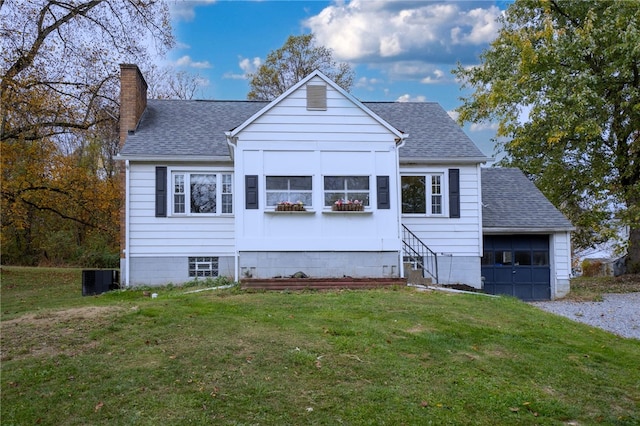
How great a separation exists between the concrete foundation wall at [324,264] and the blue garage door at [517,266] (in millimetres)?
4772

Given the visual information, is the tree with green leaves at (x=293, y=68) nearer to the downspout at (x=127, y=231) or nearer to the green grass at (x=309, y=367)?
the downspout at (x=127, y=231)

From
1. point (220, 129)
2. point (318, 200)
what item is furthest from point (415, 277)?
point (220, 129)

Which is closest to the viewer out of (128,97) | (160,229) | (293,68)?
(160,229)

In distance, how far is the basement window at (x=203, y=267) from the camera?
15492 mm

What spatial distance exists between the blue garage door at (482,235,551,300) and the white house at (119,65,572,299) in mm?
32

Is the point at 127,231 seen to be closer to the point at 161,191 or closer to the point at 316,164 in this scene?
the point at 161,191

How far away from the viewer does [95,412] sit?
5059 millimetres

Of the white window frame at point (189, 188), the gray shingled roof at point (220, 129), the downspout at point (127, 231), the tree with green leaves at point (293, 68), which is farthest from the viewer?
the tree with green leaves at point (293, 68)

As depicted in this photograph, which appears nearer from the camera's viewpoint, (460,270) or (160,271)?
(160,271)

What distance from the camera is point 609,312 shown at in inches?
523

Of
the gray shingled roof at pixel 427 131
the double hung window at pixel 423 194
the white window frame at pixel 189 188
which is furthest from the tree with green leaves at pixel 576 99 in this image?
the white window frame at pixel 189 188

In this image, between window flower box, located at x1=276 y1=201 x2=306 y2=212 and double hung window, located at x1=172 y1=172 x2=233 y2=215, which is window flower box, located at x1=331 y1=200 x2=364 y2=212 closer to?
window flower box, located at x1=276 y1=201 x2=306 y2=212

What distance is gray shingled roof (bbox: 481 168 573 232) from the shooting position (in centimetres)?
1688

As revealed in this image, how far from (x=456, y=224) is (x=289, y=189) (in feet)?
17.4
